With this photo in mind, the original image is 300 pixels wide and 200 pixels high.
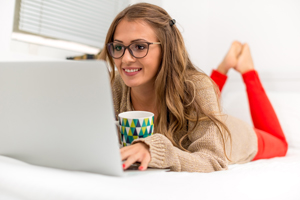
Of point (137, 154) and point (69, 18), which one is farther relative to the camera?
point (69, 18)

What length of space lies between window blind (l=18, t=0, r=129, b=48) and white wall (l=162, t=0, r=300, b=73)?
1.71 ft

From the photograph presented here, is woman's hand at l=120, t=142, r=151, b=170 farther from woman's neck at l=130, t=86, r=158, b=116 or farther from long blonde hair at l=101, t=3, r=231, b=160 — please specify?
woman's neck at l=130, t=86, r=158, b=116

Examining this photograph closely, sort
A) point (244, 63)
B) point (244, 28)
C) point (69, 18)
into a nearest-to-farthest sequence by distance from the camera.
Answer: point (244, 63)
point (69, 18)
point (244, 28)

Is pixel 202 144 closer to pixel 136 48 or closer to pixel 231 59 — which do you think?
pixel 136 48

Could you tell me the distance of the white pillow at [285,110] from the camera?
1618 millimetres

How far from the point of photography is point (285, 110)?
5.46 feet

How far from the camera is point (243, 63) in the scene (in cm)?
179

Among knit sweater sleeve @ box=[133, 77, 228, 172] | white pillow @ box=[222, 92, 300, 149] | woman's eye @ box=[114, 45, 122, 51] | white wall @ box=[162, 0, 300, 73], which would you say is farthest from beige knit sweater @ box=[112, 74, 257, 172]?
white wall @ box=[162, 0, 300, 73]

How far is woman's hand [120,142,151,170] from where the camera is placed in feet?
1.67

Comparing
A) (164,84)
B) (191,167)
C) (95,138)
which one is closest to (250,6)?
(164,84)

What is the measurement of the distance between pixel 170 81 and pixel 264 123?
93cm

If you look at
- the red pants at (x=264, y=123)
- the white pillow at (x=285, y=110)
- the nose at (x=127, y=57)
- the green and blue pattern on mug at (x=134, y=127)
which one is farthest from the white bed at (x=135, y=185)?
the white pillow at (x=285, y=110)

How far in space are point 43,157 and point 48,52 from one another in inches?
59.9

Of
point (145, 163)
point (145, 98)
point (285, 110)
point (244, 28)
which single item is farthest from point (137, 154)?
point (244, 28)
